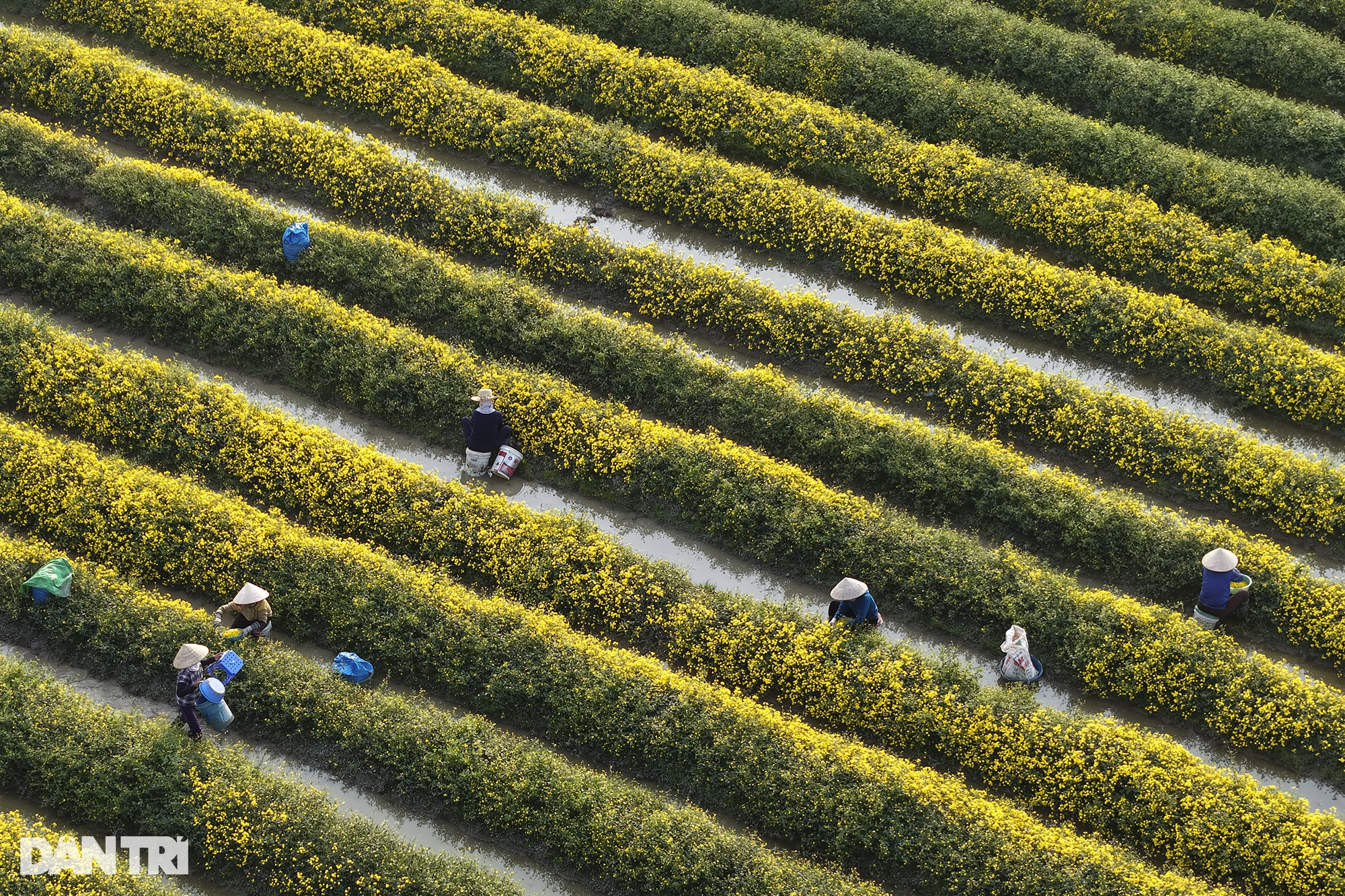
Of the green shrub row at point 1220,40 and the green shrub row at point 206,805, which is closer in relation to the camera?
the green shrub row at point 206,805

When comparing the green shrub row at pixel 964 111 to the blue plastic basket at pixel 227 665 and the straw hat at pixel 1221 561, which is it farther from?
the blue plastic basket at pixel 227 665

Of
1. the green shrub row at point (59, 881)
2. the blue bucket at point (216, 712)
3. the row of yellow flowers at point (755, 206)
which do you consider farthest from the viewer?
the row of yellow flowers at point (755, 206)

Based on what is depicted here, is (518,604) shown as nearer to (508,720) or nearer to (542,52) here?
(508,720)

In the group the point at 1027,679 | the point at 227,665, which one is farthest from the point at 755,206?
the point at 227,665

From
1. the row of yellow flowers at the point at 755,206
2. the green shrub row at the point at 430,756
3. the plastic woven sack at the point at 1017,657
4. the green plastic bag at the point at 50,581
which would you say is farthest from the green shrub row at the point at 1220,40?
the green plastic bag at the point at 50,581

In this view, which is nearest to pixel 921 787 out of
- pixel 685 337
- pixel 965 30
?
pixel 685 337

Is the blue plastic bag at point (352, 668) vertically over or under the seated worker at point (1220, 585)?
under

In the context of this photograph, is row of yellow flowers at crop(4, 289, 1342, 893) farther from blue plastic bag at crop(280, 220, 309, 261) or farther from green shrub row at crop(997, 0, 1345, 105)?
green shrub row at crop(997, 0, 1345, 105)

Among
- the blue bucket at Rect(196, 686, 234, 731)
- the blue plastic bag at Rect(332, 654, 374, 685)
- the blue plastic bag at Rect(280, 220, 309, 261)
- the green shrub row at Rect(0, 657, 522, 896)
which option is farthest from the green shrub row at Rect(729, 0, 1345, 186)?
the green shrub row at Rect(0, 657, 522, 896)
